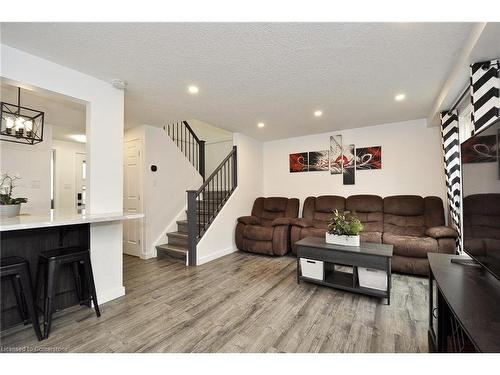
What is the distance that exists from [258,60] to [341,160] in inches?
121

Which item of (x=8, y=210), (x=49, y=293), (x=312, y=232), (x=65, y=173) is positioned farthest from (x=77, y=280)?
(x=65, y=173)

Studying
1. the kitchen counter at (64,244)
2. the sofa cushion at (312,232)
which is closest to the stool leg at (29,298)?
the kitchen counter at (64,244)

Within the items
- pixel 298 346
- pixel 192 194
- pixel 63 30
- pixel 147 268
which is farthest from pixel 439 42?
pixel 147 268

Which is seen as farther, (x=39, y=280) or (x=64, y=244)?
(x=64, y=244)

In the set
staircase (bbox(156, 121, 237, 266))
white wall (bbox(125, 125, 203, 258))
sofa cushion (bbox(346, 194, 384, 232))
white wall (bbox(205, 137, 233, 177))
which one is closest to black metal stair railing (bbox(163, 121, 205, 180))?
staircase (bbox(156, 121, 237, 266))

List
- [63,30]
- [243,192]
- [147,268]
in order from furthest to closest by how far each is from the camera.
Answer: [243,192] < [147,268] < [63,30]

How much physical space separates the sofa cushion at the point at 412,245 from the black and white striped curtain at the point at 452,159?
0.47m

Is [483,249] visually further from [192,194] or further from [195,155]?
[195,155]

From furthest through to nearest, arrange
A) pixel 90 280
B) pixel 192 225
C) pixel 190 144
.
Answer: pixel 190 144 < pixel 192 225 < pixel 90 280

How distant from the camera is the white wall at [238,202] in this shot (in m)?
3.77

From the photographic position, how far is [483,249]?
121 cm

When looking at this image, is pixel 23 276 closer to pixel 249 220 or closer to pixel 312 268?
pixel 312 268

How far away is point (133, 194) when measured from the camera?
3.98 meters
